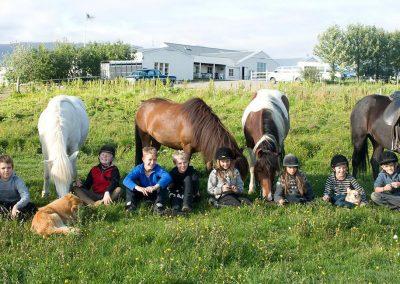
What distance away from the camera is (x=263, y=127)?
8.38 metres

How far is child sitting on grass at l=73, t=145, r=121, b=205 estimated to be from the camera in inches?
287

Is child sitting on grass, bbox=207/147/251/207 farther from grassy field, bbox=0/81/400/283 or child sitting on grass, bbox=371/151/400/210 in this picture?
child sitting on grass, bbox=371/151/400/210

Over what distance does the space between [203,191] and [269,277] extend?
399 centimetres

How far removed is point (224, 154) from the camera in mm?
7297

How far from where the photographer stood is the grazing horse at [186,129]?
790 cm

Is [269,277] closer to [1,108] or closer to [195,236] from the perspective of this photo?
[195,236]

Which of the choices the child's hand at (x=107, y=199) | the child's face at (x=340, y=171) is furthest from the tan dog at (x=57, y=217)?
the child's face at (x=340, y=171)

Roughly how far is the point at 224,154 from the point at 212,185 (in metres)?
0.49

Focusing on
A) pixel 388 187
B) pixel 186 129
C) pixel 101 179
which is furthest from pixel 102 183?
pixel 388 187

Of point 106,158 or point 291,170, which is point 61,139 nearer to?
point 106,158

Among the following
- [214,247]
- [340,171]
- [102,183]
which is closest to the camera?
[214,247]

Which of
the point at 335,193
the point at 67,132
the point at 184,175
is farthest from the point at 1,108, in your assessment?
the point at 335,193

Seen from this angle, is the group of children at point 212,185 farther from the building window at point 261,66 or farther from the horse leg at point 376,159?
the building window at point 261,66

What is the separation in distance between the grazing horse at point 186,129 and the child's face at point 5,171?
298 cm
